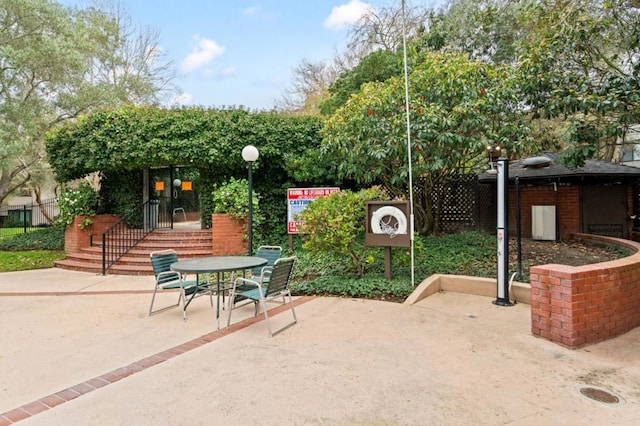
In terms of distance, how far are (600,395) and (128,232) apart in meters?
10.4

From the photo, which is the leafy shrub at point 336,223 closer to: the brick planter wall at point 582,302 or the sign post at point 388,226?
the sign post at point 388,226

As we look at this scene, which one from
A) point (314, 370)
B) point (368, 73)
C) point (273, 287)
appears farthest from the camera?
point (368, 73)

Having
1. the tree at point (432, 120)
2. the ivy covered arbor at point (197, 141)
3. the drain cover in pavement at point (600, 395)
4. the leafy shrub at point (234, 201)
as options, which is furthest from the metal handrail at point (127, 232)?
the drain cover in pavement at point (600, 395)

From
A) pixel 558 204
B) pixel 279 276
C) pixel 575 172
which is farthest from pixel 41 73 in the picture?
pixel 558 204

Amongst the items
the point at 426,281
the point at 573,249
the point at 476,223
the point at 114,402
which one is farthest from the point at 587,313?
the point at 476,223

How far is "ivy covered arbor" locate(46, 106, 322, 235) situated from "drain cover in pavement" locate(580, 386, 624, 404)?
7.40m

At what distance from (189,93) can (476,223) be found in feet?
57.6

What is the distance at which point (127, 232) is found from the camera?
33.0ft

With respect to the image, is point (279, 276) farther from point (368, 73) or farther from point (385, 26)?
point (385, 26)

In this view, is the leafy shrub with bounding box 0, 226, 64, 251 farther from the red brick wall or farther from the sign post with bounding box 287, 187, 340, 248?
the red brick wall

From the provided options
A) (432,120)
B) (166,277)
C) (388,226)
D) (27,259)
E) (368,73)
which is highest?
(368,73)

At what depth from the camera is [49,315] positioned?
4992 mm

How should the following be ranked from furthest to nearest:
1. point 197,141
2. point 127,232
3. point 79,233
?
point 127,232 < point 79,233 < point 197,141

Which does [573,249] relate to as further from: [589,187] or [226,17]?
[226,17]
